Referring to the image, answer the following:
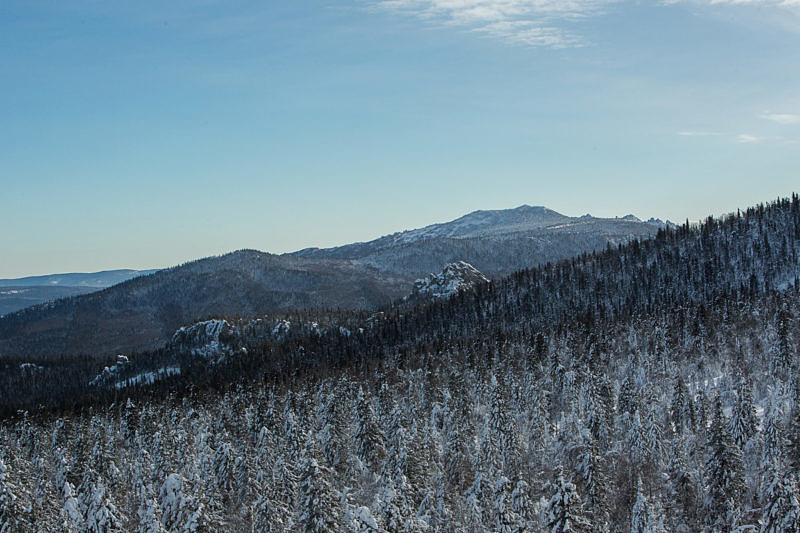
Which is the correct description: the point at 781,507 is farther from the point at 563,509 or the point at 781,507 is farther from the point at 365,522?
the point at 365,522

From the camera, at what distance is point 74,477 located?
70188 millimetres

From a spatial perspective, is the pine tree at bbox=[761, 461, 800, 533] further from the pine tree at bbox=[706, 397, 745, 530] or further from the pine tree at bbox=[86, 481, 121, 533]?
the pine tree at bbox=[86, 481, 121, 533]

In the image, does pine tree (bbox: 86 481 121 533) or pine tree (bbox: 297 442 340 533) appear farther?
pine tree (bbox: 86 481 121 533)

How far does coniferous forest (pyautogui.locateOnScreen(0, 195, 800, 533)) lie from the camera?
44.2m

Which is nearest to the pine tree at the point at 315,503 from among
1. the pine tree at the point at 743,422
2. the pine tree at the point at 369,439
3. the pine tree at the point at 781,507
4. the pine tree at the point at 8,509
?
the pine tree at the point at 8,509

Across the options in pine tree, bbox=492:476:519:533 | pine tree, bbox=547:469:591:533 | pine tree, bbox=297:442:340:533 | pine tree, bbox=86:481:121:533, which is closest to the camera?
pine tree, bbox=547:469:591:533

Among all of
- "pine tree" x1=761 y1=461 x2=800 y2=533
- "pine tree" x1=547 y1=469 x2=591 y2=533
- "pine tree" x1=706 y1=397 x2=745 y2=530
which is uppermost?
"pine tree" x1=547 y1=469 x2=591 y2=533

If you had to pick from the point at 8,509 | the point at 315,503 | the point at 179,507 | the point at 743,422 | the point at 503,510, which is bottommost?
the point at 743,422

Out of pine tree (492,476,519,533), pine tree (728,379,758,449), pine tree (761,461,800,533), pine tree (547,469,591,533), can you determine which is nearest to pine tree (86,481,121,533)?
pine tree (492,476,519,533)

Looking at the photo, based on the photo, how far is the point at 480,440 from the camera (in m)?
79.6

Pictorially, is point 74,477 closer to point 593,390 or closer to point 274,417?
point 274,417

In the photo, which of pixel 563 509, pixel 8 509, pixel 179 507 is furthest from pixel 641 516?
pixel 8 509

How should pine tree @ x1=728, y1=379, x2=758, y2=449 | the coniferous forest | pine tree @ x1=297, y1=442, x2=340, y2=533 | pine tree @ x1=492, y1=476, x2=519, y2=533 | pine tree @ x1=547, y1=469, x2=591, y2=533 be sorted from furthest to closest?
pine tree @ x1=728, y1=379, x2=758, y2=449, the coniferous forest, pine tree @ x1=492, y1=476, x2=519, y2=533, pine tree @ x1=297, y1=442, x2=340, y2=533, pine tree @ x1=547, y1=469, x2=591, y2=533

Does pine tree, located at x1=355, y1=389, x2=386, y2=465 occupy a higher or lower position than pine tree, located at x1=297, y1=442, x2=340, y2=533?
lower
